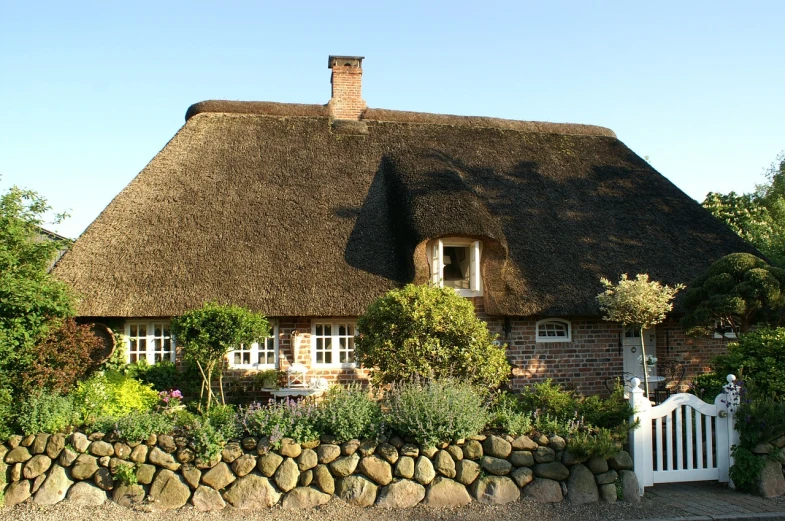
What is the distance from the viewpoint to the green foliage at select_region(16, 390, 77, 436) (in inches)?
283

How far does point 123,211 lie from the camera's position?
490 inches

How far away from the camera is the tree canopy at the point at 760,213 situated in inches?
779

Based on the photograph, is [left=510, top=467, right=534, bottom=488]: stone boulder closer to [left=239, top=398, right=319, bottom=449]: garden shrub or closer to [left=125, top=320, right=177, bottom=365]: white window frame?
[left=239, top=398, right=319, bottom=449]: garden shrub

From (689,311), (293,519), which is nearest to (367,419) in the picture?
(293,519)

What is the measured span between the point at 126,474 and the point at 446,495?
341 centimetres

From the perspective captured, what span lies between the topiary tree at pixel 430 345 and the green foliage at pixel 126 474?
3.14m

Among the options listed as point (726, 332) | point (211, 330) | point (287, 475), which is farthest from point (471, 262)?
point (287, 475)

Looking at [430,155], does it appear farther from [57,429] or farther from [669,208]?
[57,429]

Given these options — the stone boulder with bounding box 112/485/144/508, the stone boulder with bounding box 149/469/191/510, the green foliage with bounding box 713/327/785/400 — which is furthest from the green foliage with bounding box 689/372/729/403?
the stone boulder with bounding box 112/485/144/508

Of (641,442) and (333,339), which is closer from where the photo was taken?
(641,442)

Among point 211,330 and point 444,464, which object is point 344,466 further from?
point 211,330

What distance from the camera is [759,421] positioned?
288 inches

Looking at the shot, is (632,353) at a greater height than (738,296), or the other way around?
(738,296)

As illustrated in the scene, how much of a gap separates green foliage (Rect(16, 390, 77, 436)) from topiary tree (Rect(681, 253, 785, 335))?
933 cm
